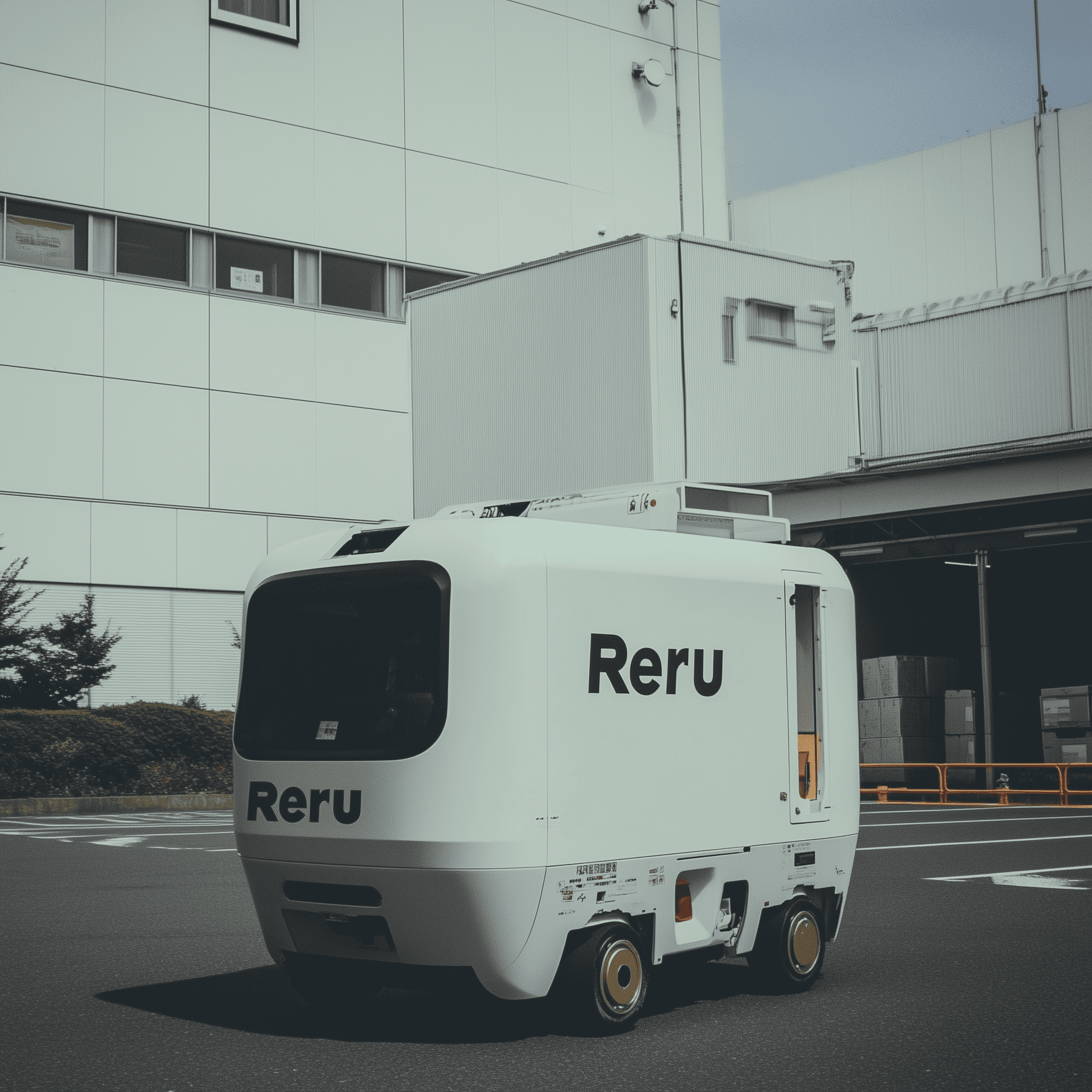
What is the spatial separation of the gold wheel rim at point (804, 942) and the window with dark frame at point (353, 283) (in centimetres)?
2571

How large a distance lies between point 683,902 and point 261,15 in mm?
28449

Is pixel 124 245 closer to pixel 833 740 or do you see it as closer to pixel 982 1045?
pixel 833 740

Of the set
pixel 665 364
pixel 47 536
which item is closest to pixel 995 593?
pixel 665 364

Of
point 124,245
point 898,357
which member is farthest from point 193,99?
point 898,357

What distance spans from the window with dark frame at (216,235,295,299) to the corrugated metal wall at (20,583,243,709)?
252 inches

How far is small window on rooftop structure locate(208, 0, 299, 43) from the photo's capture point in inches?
1204

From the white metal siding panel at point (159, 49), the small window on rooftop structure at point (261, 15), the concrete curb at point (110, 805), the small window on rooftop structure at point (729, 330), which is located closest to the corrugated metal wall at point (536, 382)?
the small window on rooftop structure at point (729, 330)

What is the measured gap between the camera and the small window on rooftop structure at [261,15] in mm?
30578

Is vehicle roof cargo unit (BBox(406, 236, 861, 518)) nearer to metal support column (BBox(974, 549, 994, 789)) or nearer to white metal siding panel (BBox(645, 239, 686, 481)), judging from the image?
white metal siding panel (BBox(645, 239, 686, 481))

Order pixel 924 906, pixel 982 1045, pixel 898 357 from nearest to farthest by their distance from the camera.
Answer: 1. pixel 982 1045
2. pixel 924 906
3. pixel 898 357

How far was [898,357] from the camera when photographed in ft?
88.7

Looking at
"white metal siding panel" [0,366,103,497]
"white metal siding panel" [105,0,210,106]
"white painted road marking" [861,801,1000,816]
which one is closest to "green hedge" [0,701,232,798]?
"white metal siding panel" [0,366,103,497]

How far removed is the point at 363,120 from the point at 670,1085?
29596mm

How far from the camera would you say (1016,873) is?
12.9 m
